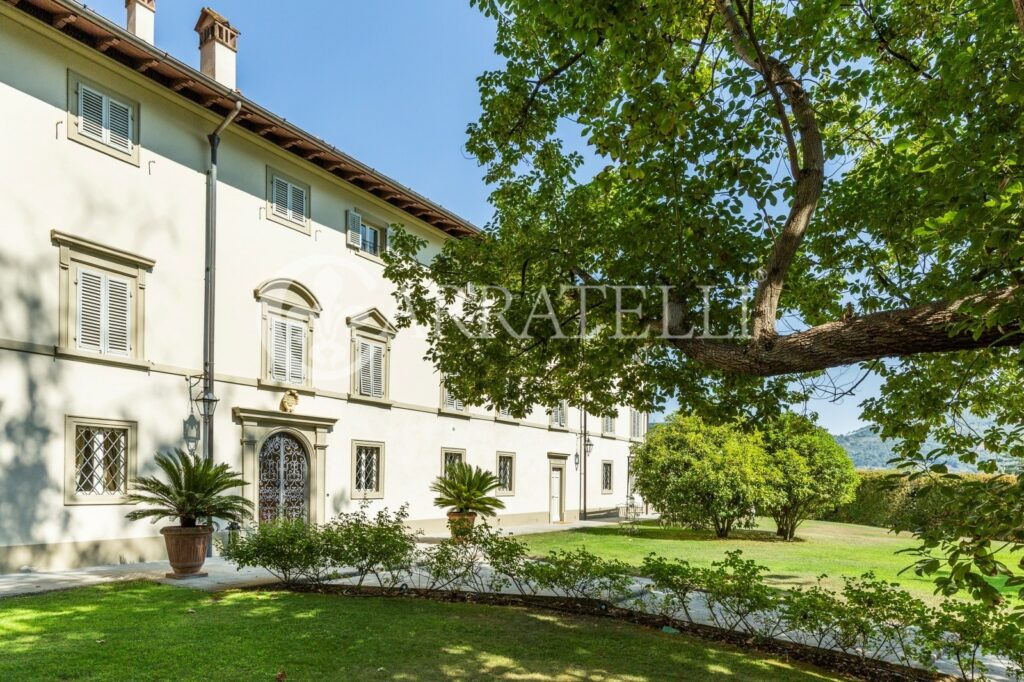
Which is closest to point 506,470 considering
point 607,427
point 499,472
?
point 499,472

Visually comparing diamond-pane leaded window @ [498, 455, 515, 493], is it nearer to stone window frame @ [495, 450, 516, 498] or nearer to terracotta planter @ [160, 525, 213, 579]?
stone window frame @ [495, 450, 516, 498]

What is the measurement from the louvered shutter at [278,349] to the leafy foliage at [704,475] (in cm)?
1155

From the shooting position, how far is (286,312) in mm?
16719

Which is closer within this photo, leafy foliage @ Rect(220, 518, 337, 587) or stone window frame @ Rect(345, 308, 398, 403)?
leafy foliage @ Rect(220, 518, 337, 587)

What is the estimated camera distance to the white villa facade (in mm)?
11766

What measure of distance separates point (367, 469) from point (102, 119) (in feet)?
34.3

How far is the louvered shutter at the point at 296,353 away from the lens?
16.8 m

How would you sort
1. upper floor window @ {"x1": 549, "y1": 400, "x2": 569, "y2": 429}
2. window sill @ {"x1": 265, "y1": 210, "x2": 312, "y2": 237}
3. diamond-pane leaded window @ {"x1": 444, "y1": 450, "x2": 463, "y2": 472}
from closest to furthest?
window sill @ {"x1": 265, "y1": 210, "x2": 312, "y2": 237} → diamond-pane leaded window @ {"x1": 444, "y1": 450, "x2": 463, "y2": 472} → upper floor window @ {"x1": 549, "y1": 400, "x2": 569, "y2": 429}

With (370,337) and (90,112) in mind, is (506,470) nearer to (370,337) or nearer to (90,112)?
(370,337)

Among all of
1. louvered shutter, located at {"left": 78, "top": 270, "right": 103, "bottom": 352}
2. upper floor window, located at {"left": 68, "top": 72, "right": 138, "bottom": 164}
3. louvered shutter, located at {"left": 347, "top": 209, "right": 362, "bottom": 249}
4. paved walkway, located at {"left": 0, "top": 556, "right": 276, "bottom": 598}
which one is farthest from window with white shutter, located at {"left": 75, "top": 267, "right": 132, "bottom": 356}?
louvered shutter, located at {"left": 347, "top": 209, "right": 362, "bottom": 249}

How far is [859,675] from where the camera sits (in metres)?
6.65

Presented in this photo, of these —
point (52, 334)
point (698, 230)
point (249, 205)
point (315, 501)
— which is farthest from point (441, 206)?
point (698, 230)

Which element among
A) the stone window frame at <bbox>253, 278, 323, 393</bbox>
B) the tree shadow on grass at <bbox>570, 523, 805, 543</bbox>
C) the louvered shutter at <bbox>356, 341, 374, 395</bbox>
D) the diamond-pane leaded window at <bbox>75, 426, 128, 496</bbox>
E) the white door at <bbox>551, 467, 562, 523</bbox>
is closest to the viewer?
the diamond-pane leaded window at <bbox>75, 426, 128, 496</bbox>

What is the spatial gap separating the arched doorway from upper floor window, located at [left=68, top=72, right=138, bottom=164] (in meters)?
6.69
